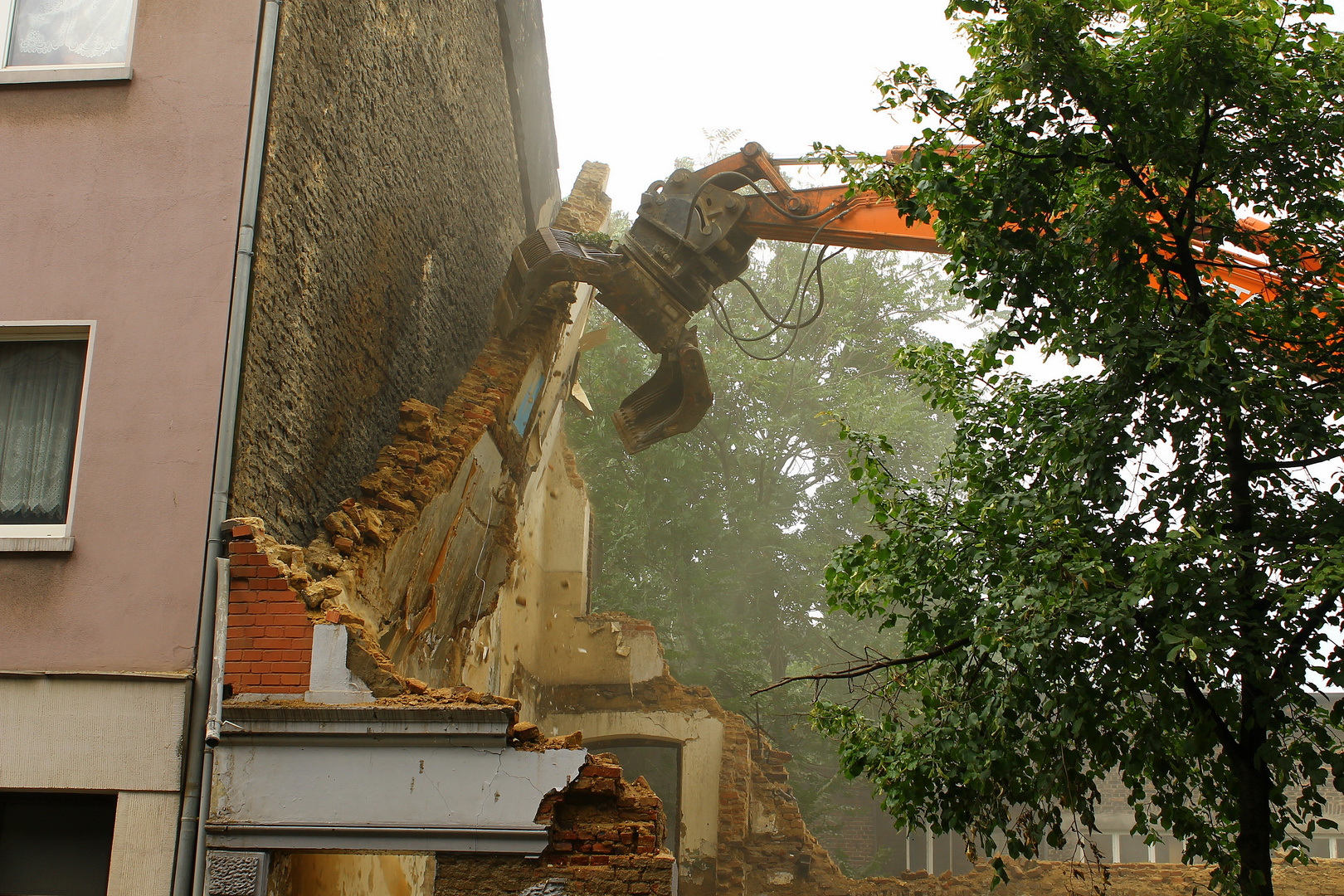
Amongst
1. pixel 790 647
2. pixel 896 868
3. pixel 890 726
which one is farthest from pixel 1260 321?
pixel 896 868

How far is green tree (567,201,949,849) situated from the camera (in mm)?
21328

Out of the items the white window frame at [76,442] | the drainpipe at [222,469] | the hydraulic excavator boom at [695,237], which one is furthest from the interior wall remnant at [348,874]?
the hydraulic excavator boom at [695,237]

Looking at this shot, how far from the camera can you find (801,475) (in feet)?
81.7

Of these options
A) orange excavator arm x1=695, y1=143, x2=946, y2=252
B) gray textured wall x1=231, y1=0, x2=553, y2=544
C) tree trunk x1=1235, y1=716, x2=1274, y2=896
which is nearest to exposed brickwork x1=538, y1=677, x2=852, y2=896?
gray textured wall x1=231, y1=0, x2=553, y2=544

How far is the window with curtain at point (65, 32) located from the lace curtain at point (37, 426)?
A: 1822mm

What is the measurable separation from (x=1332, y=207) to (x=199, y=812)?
6.63m

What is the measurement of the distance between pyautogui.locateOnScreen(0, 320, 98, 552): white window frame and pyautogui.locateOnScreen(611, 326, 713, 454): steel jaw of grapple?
5177 millimetres

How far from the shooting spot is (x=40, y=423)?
5746mm

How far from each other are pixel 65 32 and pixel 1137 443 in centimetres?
675

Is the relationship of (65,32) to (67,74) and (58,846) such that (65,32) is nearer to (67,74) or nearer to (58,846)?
(67,74)

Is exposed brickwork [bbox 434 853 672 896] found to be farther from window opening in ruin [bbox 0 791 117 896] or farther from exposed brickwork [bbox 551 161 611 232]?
exposed brickwork [bbox 551 161 611 232]

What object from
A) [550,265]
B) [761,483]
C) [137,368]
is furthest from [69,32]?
[761,483]

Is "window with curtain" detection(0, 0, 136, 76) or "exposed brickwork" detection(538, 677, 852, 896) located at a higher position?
"window with curtain" detection(0, 0, 136, 76)

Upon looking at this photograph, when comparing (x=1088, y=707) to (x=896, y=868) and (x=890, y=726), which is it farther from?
(x=896, y=868)
